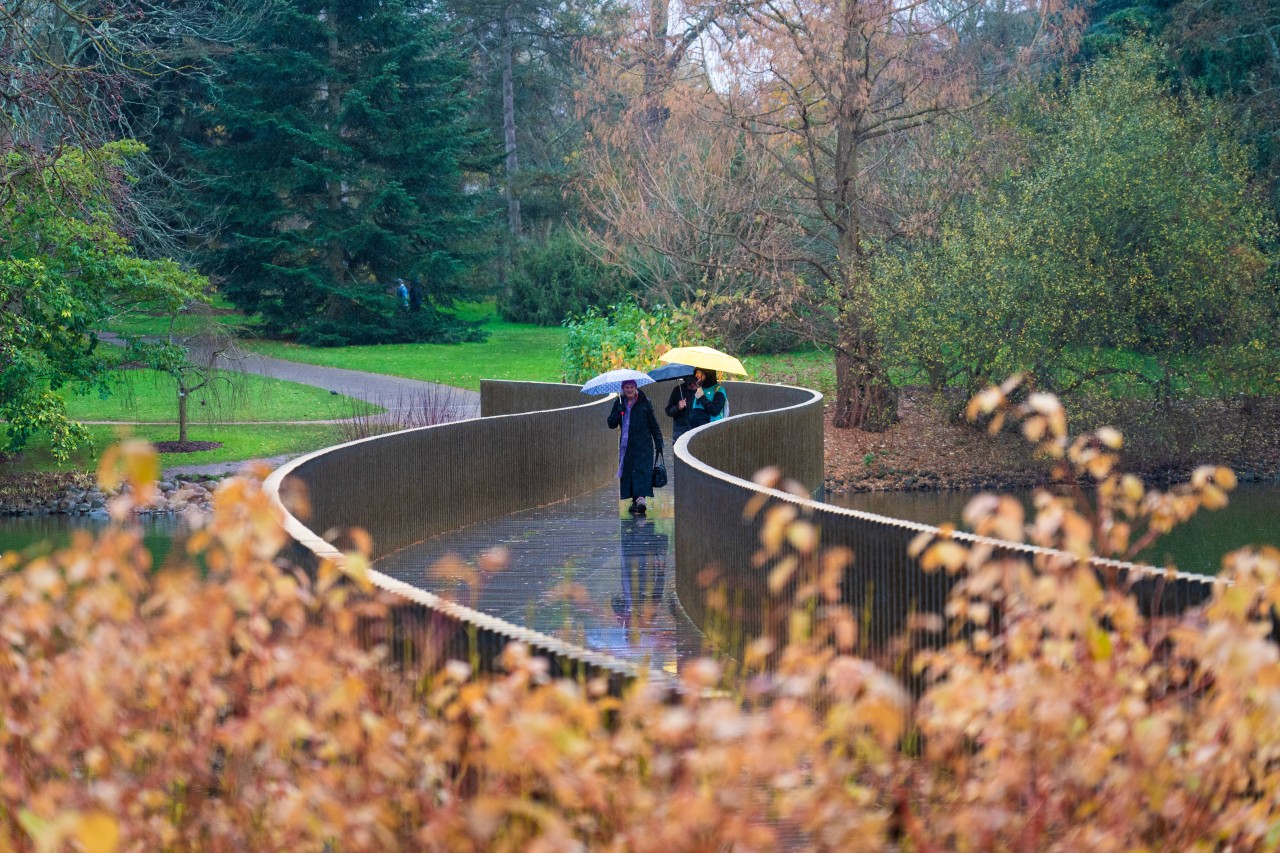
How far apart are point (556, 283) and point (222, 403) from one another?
22.1 meters

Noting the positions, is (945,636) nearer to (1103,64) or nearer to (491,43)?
(1103,64)

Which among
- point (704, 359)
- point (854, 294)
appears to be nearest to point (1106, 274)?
point (854, 294)

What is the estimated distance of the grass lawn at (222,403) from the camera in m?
29.1

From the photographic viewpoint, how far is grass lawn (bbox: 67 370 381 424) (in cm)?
2912

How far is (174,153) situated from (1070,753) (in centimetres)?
4801

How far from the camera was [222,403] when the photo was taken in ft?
98.7

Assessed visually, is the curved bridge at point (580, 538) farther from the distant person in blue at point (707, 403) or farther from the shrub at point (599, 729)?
the distant person in blue at point (707, 403)

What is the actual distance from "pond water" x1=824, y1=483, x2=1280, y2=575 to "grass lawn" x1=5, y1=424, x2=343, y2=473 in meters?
9.60

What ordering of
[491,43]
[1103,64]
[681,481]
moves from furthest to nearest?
[491,43], [1103,64], [681,481]

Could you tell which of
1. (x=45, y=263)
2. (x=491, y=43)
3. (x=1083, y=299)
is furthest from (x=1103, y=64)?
(x=491, y=43)

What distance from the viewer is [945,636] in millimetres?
6914

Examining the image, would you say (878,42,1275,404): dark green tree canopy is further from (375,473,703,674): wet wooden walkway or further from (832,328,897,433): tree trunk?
(375,473,703,674): wet wooden walkway

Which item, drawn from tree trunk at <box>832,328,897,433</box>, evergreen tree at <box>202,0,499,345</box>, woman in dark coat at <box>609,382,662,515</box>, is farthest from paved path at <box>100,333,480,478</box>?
woman in dark coat at <box>609,382,662,515</box>

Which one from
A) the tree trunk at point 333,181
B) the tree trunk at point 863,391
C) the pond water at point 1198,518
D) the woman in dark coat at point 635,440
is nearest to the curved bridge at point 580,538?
the woman in dark coat at point 635,440
